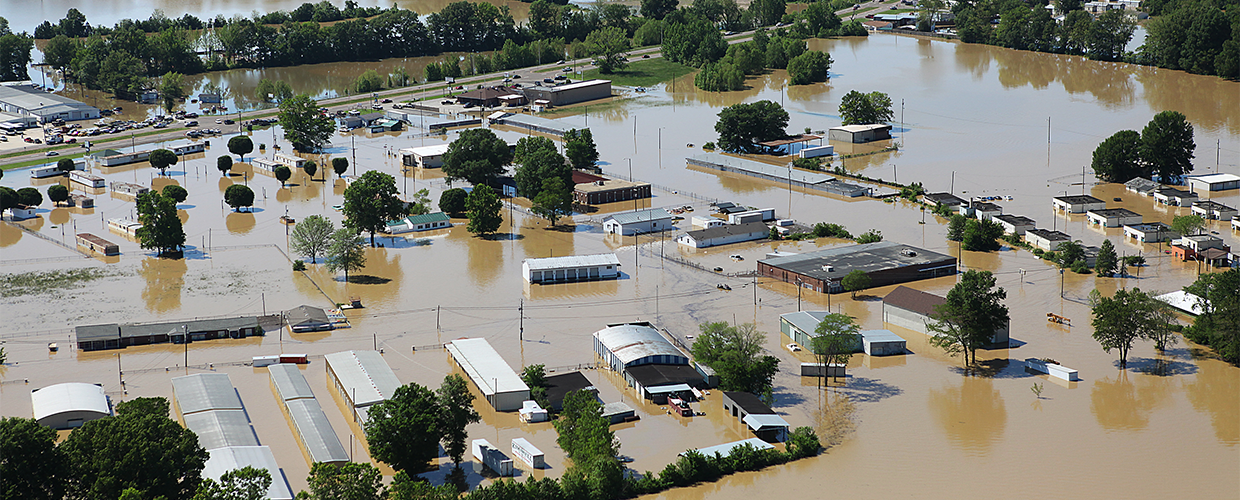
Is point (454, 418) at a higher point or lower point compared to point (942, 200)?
lower

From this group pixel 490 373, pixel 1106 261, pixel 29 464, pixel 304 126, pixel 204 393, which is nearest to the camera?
pixel 29 464

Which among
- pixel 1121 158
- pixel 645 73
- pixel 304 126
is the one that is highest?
pixel 645 73

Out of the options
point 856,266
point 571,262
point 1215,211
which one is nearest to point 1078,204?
point 1215,211

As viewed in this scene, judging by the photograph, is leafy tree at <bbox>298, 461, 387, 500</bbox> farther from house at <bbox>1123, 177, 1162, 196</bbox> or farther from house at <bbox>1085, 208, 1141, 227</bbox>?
house at <bbox>1123, 177, 1162, 196</bbox>

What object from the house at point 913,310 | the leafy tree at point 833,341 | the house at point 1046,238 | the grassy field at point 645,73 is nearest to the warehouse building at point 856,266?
the house at point 913,310

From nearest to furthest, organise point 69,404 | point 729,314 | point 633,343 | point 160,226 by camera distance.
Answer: point 69,404
point 633,343
point 729,314
point 160,226

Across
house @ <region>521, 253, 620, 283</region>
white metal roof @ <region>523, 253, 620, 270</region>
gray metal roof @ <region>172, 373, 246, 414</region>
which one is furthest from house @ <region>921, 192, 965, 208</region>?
gray metal roof @ <region>172, 373, 246, 414</region>

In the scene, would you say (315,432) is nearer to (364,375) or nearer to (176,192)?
(364,375)
